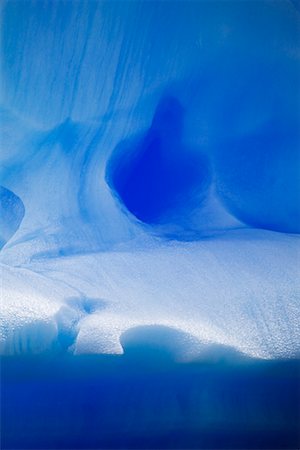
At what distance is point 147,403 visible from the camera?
0.90 m

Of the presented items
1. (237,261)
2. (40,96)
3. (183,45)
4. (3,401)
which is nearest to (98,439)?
(3,401)

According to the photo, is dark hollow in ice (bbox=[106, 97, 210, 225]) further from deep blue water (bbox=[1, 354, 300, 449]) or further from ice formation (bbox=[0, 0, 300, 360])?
deep blue water (bbox=[1, 354, 300, 449])

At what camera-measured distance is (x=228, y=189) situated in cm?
147

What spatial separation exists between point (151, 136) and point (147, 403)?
0.82 metres

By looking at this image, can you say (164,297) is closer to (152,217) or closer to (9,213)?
(152,217)

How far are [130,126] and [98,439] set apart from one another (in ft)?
2.82

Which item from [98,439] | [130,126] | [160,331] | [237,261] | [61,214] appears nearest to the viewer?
[98,439]

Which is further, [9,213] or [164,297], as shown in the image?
[9,213]

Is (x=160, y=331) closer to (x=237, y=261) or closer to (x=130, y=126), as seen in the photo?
(x=237, y=261)

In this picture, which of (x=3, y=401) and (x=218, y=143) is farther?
(x=218, y=143)

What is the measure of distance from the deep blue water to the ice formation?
28 cm

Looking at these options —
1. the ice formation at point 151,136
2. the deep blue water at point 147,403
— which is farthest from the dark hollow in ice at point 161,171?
the deep blue water at point 147,403

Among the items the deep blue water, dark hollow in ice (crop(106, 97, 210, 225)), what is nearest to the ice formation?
dark hollow in ice (crop(106, 97, 210, 225))

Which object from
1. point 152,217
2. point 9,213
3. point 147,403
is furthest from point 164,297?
point 9,213
